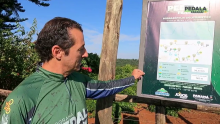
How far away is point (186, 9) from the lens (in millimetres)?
1640

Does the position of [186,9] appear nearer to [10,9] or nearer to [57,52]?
[57,52]

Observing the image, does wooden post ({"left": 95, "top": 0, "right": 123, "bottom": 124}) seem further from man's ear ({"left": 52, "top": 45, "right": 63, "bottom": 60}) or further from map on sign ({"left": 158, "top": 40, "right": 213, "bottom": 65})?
man's ear ({"left": 52, "top": 45, "right": 63, "bottom": 60})

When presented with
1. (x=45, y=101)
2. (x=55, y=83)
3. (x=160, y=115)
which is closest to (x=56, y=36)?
(x=55, y=83)

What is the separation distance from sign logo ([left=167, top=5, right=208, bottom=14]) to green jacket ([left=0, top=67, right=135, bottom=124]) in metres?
1.01

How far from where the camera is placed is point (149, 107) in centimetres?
750

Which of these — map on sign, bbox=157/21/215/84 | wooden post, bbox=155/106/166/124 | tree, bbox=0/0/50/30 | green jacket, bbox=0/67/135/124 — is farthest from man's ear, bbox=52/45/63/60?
tree, bbox=0/0/50/30

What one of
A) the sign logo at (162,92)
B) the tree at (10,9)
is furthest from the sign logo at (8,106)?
the tree at (10,9)

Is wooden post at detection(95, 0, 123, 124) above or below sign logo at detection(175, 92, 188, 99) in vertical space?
above

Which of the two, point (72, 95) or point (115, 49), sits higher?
point (115, 49)

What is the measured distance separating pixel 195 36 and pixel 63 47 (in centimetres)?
107

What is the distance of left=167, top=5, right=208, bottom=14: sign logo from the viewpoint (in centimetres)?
159

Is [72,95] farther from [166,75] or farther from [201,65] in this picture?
[201,65]

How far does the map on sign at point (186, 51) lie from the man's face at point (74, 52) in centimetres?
76

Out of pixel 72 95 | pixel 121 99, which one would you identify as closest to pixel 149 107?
pixel 121 99
